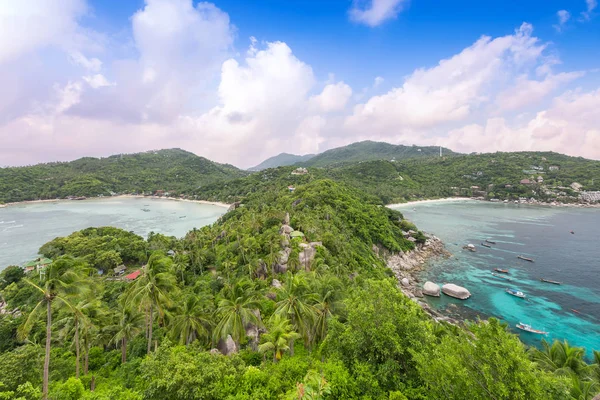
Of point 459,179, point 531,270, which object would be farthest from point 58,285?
point 459,179

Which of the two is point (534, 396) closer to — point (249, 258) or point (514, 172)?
point (249, 258)

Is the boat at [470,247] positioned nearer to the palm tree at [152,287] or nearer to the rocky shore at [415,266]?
the rocky shore at [415,266]

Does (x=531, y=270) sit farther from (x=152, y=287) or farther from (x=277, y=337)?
(x=152, y=287)

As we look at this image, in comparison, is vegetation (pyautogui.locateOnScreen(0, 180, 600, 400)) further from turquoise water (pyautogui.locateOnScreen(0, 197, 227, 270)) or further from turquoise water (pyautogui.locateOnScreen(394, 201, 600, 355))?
turquoise water (pyautogui.locateOnScreen(0, 197, 227, 270))

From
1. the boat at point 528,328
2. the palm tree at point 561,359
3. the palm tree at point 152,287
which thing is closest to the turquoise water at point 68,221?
the palm tree at point 152,287

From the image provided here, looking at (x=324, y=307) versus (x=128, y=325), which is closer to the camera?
(x=324, y=307)

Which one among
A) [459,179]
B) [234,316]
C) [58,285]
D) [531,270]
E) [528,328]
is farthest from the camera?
[459,179]
